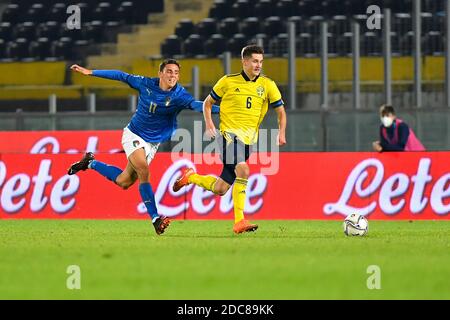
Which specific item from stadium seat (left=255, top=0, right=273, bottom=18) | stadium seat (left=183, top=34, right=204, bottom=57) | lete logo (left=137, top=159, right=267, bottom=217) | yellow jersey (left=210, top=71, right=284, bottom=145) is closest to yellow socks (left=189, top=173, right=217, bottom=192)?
yellow jersey (left=210, top=71, right=284, bottom=145)

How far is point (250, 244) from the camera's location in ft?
40.7

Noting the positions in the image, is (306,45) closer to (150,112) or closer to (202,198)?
(202,198)

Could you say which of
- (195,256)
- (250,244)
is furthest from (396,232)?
(195,256)

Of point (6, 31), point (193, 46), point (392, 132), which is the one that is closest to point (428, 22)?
point (392, 132)

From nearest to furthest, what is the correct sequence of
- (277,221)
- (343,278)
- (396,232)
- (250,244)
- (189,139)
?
(343,278), (250,244), (396,232), (277,221), (189,139)

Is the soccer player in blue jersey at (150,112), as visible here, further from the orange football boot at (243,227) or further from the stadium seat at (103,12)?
the stadium seat at (103,12)

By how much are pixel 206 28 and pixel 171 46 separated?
0.87 metres

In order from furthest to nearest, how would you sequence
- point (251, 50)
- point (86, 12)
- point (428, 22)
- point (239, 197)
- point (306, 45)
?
point (86, 12) → point (306, 45) → point (428, 22) → point (239, 197) → point (251, 50)

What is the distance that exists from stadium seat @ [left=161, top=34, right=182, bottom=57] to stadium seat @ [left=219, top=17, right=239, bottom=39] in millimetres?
994

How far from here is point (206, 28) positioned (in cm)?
2941

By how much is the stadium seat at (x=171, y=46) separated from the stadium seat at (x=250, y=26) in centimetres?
148

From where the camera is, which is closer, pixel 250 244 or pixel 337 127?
pixel 250 244
